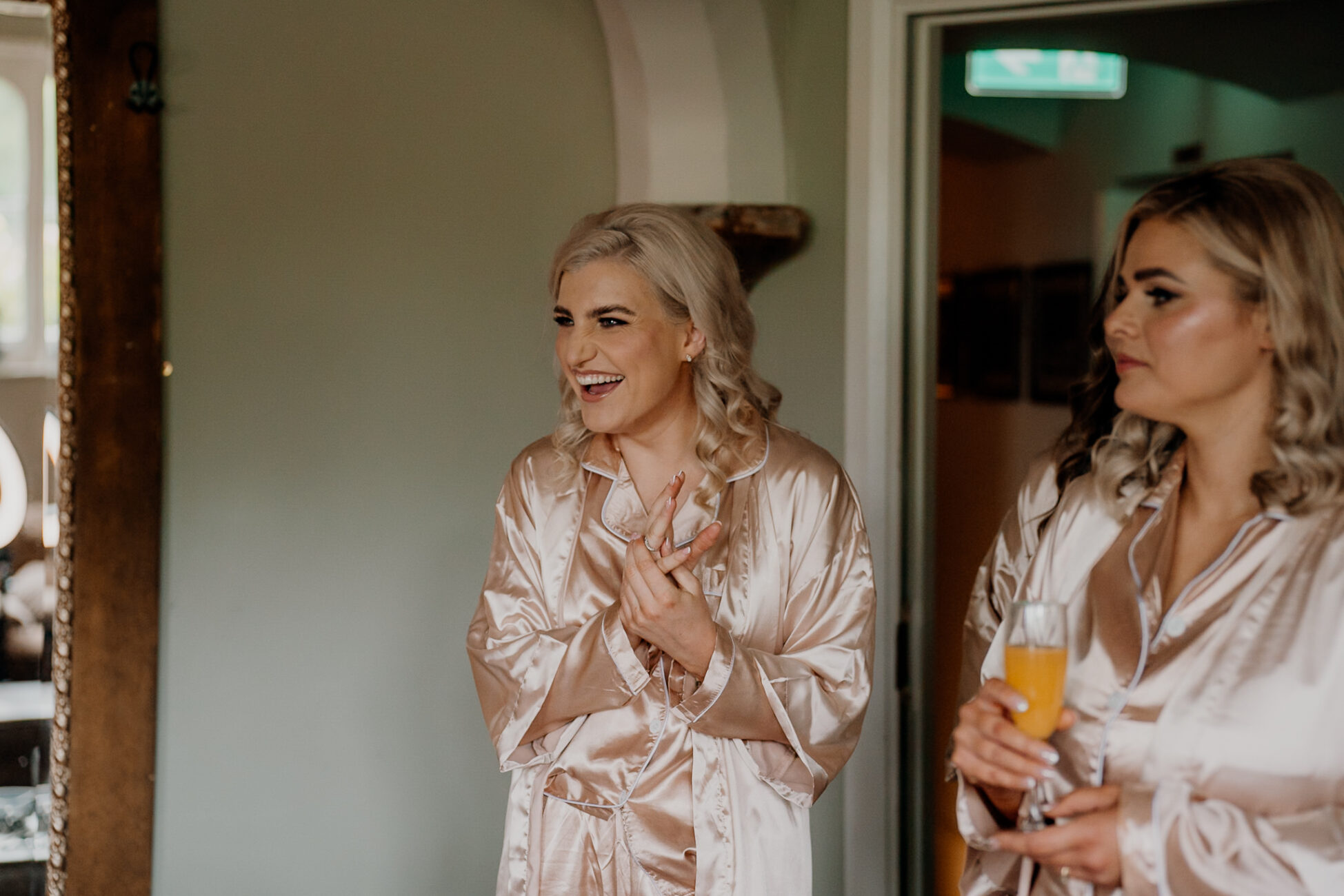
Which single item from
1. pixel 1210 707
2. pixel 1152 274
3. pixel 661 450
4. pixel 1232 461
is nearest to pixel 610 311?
pixel 661 450

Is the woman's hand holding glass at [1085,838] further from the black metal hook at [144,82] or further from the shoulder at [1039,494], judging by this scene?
the black metal hook at [144,82]

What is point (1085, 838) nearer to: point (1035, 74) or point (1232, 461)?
point (1232, 461)

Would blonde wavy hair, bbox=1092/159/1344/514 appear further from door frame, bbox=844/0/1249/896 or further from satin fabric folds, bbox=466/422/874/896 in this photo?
door frame, bbox=844/0/1249/896

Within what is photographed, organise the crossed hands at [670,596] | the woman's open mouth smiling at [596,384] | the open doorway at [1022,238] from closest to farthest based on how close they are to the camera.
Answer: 1. the crossed hands at [670,596]
2. the woman's open mouth smiling at [596,384]
3. the open doorway at [1022,238]

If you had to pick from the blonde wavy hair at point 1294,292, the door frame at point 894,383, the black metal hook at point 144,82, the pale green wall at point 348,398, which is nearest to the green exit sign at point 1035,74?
the door frame at point 894,383

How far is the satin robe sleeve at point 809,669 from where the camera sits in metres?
1.69

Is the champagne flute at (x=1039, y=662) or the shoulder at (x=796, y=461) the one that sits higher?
the shoulder at (x=796, y=461)

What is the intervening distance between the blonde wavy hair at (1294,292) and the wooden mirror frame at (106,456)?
2.16 m

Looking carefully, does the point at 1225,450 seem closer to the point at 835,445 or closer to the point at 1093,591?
the point at 1093,591

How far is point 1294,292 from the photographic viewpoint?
1.40m

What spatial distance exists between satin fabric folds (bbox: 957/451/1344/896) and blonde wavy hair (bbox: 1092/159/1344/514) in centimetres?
5

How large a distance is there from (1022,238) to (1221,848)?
131 inches

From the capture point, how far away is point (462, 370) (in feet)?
9.17

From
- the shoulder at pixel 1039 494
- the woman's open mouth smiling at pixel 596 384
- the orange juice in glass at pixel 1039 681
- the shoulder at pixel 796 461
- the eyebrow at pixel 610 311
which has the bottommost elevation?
the orange juice in glass at pixel 1039 681
